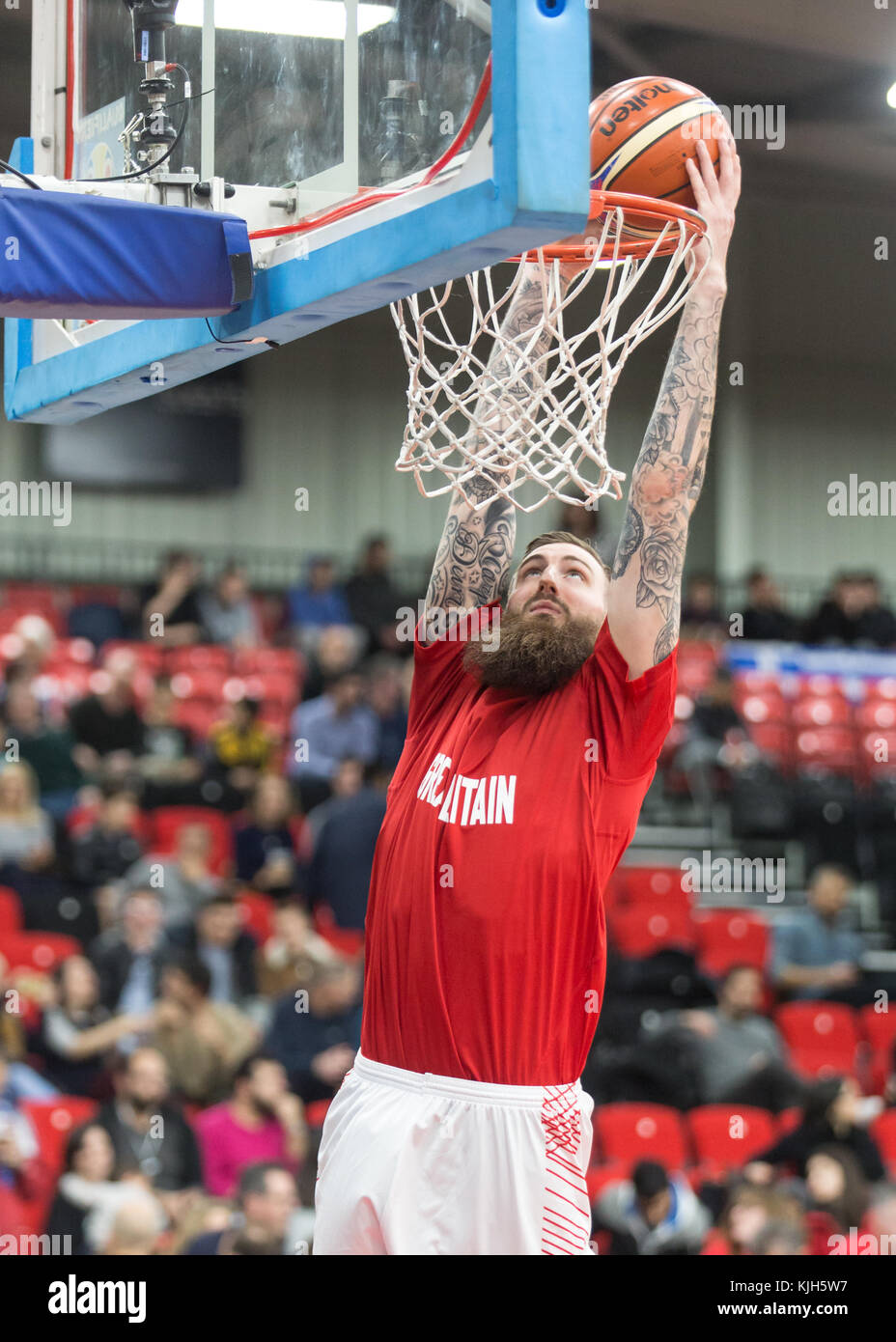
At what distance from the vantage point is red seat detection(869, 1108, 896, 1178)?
23.0 ft

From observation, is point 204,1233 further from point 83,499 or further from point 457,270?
point 83,499

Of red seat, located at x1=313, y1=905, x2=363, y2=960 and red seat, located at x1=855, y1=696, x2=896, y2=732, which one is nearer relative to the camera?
red seat, located at x1=313, y1=905, x2=363, y2=960

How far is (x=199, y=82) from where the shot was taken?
10.4 ft

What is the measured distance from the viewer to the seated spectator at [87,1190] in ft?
18.6

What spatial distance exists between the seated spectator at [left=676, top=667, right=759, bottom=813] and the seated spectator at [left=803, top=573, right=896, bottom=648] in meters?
1.98

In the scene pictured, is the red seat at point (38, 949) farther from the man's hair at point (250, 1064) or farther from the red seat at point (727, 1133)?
the red seat at point (727, 1133)

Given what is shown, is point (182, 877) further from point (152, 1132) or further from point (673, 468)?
point (673, 468)

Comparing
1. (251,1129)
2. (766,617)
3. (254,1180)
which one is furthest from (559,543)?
(766,617)

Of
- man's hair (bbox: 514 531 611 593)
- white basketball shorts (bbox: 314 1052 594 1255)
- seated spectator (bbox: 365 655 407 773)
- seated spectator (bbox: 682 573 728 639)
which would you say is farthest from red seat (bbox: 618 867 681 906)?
white basketball shorts (bbox: 314 1052 594 1255)

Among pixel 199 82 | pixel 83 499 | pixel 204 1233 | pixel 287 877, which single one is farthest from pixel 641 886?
pixel 199 82

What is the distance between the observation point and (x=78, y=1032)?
651 cm

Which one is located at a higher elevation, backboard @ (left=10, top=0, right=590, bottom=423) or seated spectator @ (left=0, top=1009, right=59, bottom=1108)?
backboard @ (left=10, top=0, right=590, bottom=423)

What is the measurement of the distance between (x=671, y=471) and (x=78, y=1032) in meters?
4.27

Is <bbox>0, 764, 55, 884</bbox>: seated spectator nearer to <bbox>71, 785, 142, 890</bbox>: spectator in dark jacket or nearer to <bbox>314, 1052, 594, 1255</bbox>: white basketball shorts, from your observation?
<bbox>71, 785, 142, 890</bbox>: spectator in dark jacket
